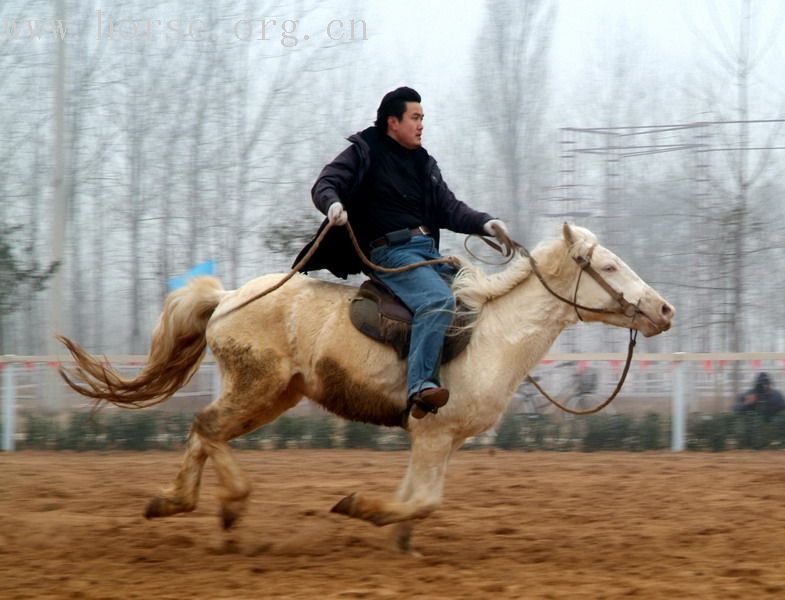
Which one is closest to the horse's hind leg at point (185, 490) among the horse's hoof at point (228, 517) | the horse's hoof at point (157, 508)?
the horse's hoof at point (157, 508)

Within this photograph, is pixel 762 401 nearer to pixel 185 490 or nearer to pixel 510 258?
pixel 510 258

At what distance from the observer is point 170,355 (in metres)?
6.78

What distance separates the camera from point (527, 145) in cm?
1922

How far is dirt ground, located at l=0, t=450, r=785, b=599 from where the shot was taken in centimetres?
514

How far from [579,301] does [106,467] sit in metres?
6.34

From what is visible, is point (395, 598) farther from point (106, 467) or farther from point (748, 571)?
point (106, 467)

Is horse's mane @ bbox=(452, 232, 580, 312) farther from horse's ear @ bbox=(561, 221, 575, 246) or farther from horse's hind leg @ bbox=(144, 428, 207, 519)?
horse's hind leg @ bbox=(144, 428, 207, 519)

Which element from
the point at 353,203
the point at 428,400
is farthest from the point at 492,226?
the point at 428,400

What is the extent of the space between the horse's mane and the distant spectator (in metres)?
7.99

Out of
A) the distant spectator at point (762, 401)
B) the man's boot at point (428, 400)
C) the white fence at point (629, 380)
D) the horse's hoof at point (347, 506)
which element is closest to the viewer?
the man's boot at point (428, 400)

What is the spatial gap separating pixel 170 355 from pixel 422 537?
193 centimetres

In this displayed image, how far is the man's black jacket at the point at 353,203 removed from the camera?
20.0 ft

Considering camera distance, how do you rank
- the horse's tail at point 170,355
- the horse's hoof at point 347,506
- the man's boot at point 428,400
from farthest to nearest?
the horse's tail at point 170,355 → the horse's hoof at point 347,506 → the man's boot at point 428,400

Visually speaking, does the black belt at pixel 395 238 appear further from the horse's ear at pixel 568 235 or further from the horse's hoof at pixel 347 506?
the horse's hoof at pixel 347 506
